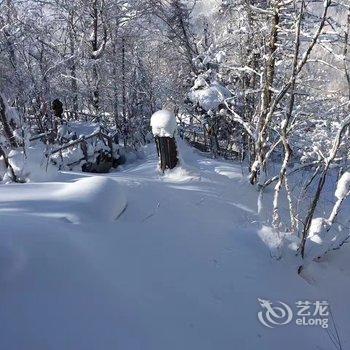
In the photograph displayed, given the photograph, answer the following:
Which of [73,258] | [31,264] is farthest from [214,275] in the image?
[31,264]

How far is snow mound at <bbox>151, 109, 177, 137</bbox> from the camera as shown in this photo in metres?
8.10

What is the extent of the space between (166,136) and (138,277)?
15.8 ft

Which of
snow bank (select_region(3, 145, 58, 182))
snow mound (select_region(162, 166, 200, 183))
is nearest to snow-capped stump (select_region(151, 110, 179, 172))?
snow mound (select_region(162, 166, 200, 183))

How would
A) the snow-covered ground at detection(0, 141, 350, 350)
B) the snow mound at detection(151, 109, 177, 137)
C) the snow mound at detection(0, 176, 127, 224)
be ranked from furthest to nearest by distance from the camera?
the snow mound at detection(151, 109, 177, 137) → the snow mound at detection(0, 176, 127, 224) → the snow-covered ground at detection(0, 141, 350, 350)

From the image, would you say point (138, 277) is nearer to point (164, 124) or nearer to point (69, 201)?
point (69, 201)

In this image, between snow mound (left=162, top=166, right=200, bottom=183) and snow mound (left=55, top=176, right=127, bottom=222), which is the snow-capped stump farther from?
snow mound (left=55, top=176, right=127, bottom=222)

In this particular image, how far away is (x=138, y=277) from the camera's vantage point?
368cm

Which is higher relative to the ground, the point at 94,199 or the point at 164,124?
the point at 164,124

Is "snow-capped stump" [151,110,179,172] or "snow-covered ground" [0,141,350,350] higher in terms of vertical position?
"snow-capped stump" [151,110,179,172]

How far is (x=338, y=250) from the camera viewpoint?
5.25 m

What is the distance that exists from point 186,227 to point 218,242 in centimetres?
48

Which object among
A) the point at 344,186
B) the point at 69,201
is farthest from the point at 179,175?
the point at 344,186

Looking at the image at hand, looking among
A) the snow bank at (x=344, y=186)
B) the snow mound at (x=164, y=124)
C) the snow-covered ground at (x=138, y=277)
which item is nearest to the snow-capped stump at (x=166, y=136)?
the snow mound at (x=164, y=124)

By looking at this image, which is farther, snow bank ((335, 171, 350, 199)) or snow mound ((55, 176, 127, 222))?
snow bank ((335, 171, 350, 199))
